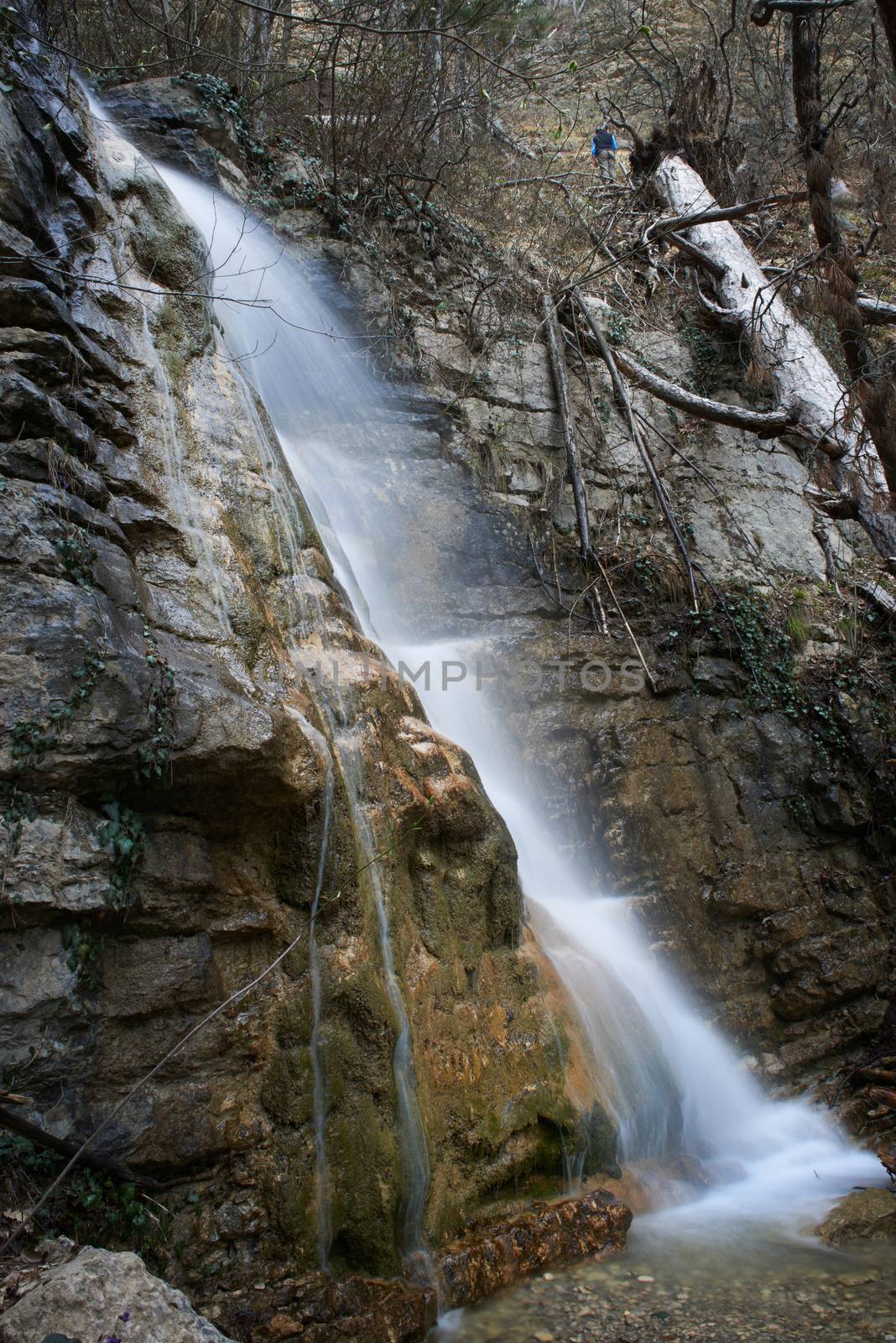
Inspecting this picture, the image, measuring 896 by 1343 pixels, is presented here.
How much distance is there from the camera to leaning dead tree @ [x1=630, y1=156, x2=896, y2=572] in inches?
247

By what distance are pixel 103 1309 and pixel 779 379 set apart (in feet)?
28.5

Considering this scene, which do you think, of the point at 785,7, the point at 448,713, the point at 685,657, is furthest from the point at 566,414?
the point at 785,7

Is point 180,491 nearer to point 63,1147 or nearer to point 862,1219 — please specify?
point 63,1147

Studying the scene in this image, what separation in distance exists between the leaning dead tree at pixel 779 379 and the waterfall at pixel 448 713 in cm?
261

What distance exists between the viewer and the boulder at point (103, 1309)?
2.29 m

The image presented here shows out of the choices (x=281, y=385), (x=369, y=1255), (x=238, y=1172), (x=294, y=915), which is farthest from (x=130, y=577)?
(x=281, y=385)

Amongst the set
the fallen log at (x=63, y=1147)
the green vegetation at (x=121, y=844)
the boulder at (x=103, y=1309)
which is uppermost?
the green vegetation at (x=121, y=844)

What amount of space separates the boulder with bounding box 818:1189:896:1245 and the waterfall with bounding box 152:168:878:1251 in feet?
0.64

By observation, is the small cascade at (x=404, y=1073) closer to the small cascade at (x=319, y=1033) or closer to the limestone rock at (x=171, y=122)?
the small cascade at (x=319, y=1033)

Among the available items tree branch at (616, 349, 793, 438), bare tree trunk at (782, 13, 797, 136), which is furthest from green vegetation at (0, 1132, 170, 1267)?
bare tree trunk at (782, 13, 797, 136)

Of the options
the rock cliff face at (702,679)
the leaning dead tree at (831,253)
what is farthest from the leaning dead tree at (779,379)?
the rock cliff face at (702,679)

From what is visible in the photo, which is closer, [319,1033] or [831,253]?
[319,1033]

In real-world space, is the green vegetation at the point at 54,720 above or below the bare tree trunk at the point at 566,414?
below

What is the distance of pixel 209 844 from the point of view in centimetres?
386
